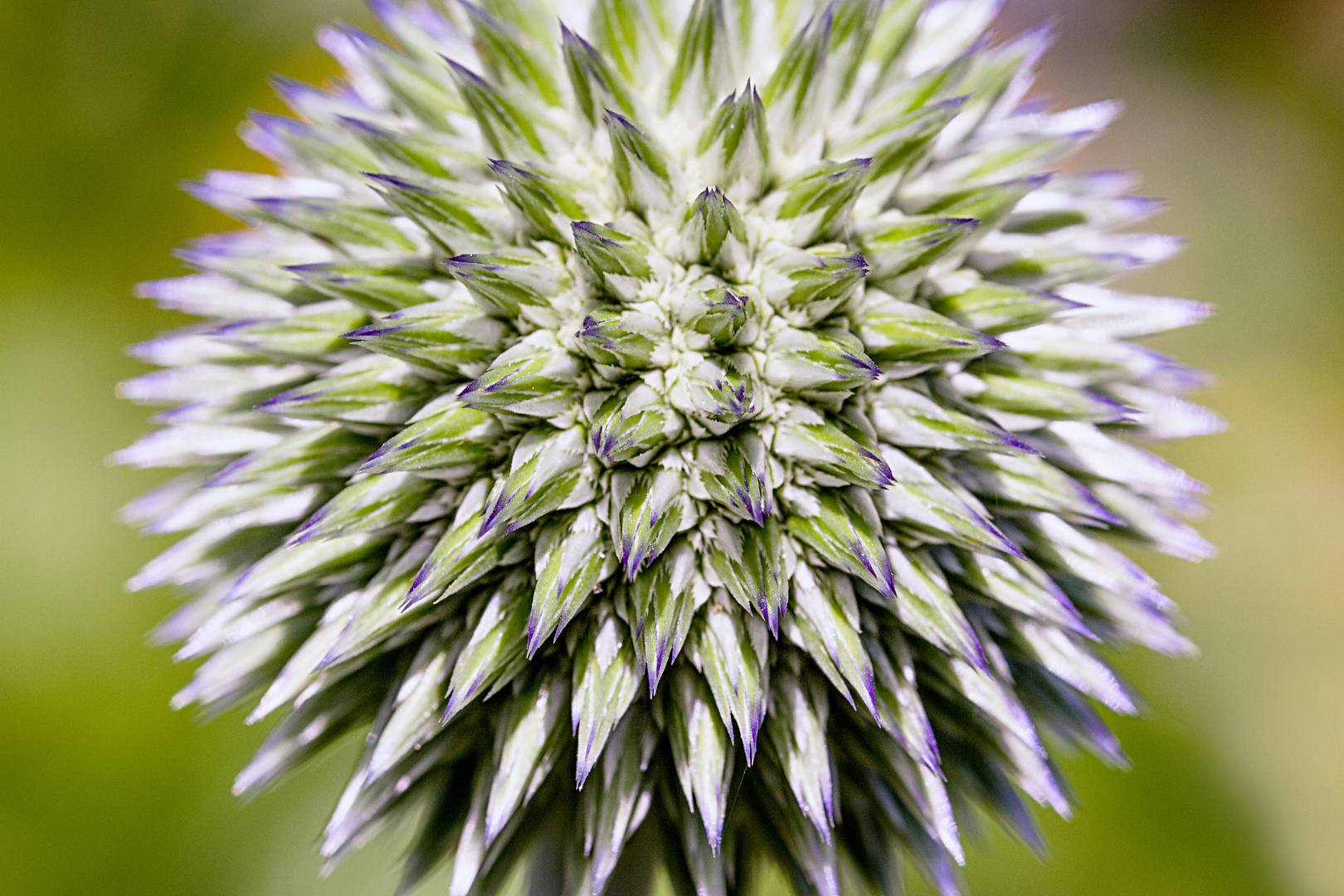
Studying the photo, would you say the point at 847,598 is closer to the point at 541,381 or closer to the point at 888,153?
the point at 541,381

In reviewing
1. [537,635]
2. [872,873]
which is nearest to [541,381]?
[537,635]

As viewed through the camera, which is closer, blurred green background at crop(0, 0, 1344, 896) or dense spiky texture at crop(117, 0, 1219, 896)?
dense spiky texture at crop(117, 0, 1219, 896)

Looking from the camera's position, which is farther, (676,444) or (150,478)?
(150,478)

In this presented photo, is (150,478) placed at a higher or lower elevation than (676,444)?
lower

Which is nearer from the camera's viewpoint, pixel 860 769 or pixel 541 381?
pixel 541 381

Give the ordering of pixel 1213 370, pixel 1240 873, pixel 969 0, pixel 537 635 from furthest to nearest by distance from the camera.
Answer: pixel 1213 370 < pixel 1240 873 < pixel 969 0 < pixel 537 635
